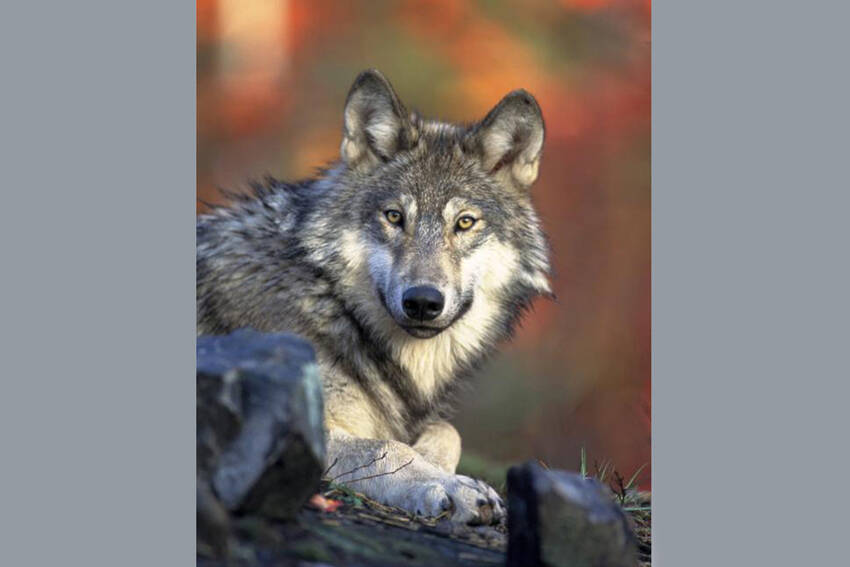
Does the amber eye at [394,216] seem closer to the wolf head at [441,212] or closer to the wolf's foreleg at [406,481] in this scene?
the wolf head at [441,212]

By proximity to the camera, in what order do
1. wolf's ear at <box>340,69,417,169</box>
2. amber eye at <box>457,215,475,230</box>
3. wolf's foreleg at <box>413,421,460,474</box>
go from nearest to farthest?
1. wolf's ear at <box>340,69,417,169</box>
2. amber eye at <box>457,215,475,230</box>
3. wolf's foreleg at <box>413,421,460,474</box>

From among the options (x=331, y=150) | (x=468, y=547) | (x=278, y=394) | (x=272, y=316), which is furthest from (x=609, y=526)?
(x=331, y=150)

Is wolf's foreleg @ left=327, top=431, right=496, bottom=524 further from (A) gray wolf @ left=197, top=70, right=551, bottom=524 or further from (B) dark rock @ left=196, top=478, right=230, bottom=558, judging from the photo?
(B) dark rock @ left=196, top=478, right=230, bottom=558

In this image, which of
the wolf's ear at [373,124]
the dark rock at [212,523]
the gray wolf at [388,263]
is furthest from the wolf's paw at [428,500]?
the wolf's ear at [373,124]

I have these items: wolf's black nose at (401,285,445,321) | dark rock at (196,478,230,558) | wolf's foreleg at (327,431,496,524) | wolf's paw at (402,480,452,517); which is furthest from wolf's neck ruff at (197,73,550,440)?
dark rock at (196,478,230,558)

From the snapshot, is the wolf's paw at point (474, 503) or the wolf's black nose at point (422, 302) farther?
the wolf's black nose at point (422, 302)
